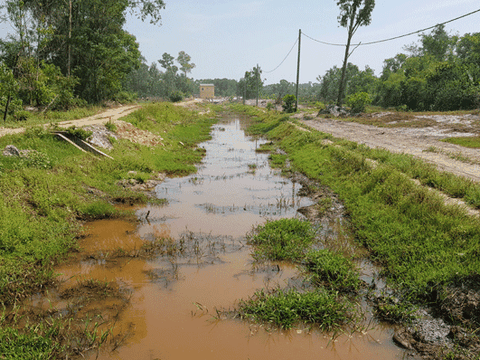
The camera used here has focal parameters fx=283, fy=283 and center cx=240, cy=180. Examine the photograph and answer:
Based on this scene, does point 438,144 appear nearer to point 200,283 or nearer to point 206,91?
point 200,283

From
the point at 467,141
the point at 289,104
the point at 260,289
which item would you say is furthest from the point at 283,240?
the point at 289,104

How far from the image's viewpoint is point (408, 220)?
245 inches

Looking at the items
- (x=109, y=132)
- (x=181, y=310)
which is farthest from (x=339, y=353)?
(x=109, y=132)

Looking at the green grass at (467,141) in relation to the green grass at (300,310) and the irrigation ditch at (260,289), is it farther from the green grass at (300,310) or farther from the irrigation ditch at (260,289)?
the green grass at (300,310)

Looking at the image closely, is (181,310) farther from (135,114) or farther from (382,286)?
(135,114)

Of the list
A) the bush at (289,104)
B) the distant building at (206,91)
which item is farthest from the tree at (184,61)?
the bush at (289,104)

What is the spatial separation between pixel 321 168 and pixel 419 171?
12.8ft

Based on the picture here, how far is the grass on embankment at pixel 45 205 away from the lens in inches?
145

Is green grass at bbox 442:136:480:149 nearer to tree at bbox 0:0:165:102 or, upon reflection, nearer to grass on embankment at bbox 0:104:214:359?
grass on embankment at bbox 0:104:214:359

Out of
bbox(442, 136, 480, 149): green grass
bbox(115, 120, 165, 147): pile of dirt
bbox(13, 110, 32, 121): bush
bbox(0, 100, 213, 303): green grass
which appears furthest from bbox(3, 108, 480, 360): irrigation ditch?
bbox(13, 110, 32, 121): bush

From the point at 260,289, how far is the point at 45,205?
5518mm

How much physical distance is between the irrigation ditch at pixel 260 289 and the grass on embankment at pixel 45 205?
0.85ft

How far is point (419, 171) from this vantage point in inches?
325

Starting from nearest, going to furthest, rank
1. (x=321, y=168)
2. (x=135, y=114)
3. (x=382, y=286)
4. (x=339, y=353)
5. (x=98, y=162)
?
(x=339, y=353), (x=382, y=286), (x=98, y=162), (x=321, y=168), (x=135, y=114)
